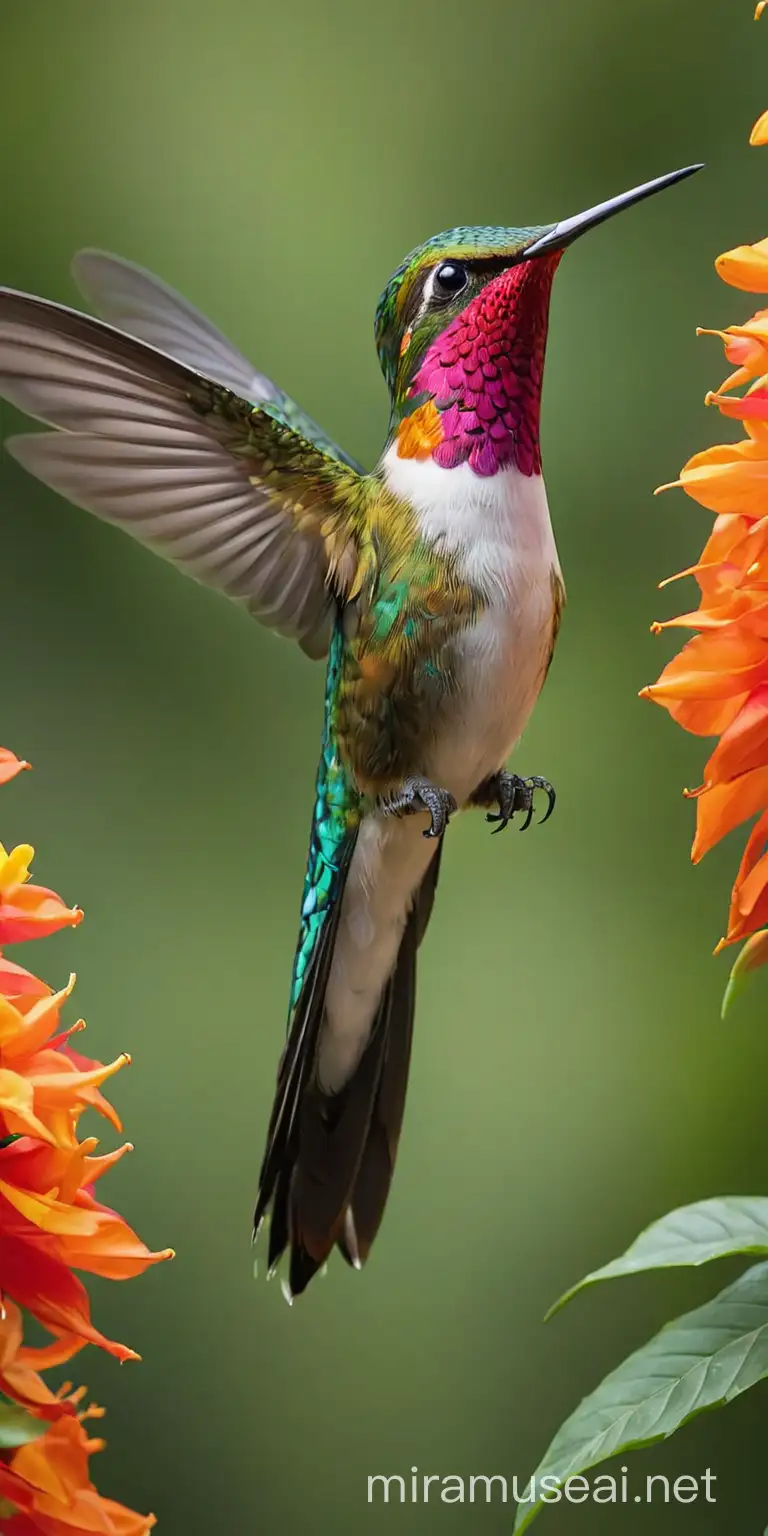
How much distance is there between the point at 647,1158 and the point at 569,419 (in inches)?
37.3

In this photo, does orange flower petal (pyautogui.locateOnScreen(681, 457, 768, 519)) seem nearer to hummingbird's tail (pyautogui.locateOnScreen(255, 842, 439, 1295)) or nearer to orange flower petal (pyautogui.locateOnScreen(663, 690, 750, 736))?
orange flower petal (pyautogui.locateOnScreen(663, 690, 750, 736))

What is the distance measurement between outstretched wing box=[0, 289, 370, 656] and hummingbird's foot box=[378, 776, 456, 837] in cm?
13

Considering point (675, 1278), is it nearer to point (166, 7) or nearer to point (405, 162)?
point (405, 162)

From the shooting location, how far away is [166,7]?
7.25 ft

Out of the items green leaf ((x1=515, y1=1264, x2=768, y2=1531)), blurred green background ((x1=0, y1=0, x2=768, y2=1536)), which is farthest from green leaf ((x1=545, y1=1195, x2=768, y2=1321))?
blurred green background ((x1=0, y1=0, x2=768, y2=1536))

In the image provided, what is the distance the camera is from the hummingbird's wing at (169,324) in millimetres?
1178

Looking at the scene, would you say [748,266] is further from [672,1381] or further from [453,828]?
[453,828]

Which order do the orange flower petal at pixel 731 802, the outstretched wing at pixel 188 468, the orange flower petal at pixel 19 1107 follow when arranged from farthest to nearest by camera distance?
the outstretched wing at pixel 188 468, the orange flower petal at pixel 731 802, the orange flower petal at pixel 19 1107

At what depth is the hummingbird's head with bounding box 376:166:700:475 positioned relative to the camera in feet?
2.89

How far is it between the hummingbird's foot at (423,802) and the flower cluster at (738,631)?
290 mm

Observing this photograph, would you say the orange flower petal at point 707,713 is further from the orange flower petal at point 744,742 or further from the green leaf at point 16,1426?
the green leaf at point 16,1426

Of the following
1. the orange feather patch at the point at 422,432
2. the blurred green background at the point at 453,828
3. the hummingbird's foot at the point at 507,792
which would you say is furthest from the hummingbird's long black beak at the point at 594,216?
the blurred green background at the point at 453,828

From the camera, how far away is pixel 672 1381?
67cm

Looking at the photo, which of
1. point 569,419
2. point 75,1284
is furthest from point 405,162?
point 75,1284
